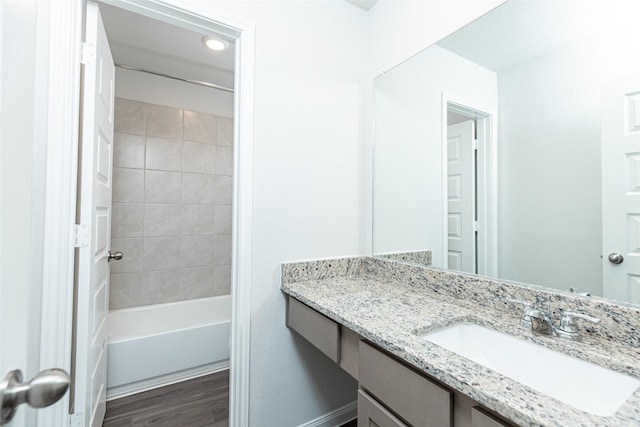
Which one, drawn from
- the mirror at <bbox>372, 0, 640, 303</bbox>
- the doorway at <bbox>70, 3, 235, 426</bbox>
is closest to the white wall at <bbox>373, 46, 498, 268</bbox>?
the mirror at <bbox>372, 0, 640, 303</bbox>

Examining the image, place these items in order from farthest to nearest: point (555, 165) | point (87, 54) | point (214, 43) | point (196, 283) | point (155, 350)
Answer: point (196, 283)
point (214, 43)
point (155, 350)
point (87, 54)
point (555, 165)

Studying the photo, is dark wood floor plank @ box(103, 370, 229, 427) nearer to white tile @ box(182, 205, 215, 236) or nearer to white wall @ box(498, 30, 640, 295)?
white tile @ box(182, 205, 215, 236)

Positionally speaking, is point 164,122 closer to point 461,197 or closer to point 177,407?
point 177,407

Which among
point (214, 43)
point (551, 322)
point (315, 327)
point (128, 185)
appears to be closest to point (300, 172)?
point (315, 327)

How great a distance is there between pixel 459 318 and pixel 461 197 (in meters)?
0.55

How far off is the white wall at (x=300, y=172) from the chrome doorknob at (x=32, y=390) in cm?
98

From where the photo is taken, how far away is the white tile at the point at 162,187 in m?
2.50

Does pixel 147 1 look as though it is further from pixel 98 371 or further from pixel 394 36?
pixel 98 371

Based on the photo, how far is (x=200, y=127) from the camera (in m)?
2.72

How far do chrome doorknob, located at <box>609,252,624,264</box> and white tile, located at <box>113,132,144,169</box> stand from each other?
290 centimetres

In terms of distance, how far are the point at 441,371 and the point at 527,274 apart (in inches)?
Answer: 23.7

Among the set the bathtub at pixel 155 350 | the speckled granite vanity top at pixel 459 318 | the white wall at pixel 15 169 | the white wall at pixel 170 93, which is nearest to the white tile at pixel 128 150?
the white wall at pixel 170 93

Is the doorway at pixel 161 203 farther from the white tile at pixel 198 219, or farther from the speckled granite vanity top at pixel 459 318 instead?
the speckled granite vanity top at pixel 459 318

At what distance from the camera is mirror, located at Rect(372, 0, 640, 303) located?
0.86 m
